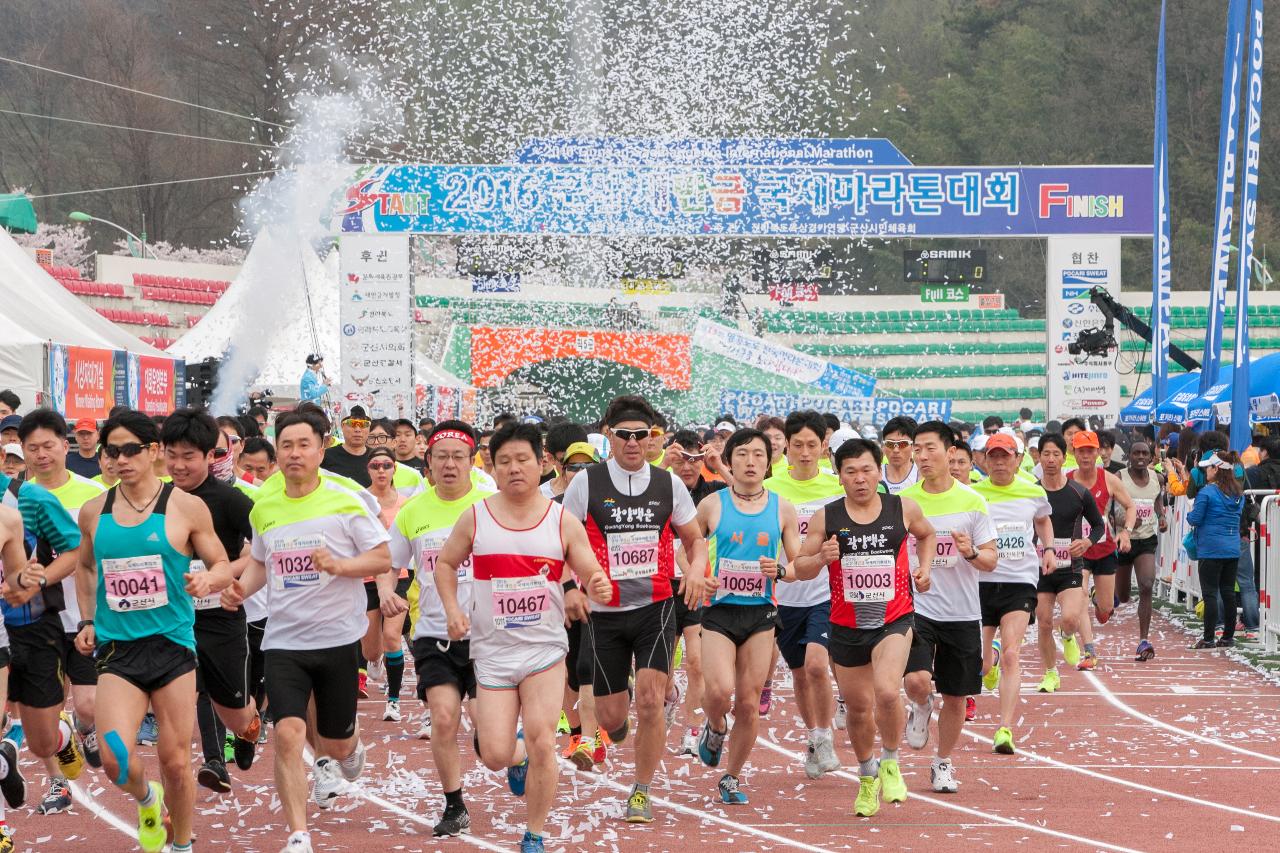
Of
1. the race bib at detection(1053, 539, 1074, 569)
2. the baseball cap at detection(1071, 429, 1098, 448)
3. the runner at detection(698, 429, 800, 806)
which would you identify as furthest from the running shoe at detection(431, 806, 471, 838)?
the baseball cap at detection(1071, 429, 1098, 448)

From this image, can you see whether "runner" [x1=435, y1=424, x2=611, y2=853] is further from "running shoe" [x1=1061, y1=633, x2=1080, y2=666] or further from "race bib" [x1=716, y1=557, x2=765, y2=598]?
"running shoe" [x1=1061, y1=633, x2=1080, y2=666]

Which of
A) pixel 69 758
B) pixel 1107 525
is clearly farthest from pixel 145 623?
pixel 1107 525

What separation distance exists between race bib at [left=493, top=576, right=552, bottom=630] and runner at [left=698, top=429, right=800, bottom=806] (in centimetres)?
144

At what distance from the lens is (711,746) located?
28.5 feet

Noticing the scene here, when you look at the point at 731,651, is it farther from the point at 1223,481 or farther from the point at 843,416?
the point at 843,416

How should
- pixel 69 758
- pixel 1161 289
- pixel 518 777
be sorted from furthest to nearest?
pixel 1161 289
pixel 69 758
pixel 518 777

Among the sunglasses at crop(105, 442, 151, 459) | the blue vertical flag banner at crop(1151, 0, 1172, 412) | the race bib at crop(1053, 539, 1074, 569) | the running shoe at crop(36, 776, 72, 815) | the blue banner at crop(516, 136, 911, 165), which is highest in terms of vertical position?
the blue banner at crop(516, 136, 911, 165)

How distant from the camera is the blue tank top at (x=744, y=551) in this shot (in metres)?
8.48

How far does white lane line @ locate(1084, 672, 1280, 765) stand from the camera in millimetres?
10122

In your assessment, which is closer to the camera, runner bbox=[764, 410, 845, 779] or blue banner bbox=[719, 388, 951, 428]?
runner bbox=[764, 410, 845, 779]

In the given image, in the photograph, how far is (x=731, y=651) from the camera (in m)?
8.48

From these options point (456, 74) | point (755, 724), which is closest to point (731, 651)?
point (755, 724)

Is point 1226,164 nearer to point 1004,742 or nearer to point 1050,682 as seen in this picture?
point 1050,682

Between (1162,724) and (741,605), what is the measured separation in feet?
13.4
